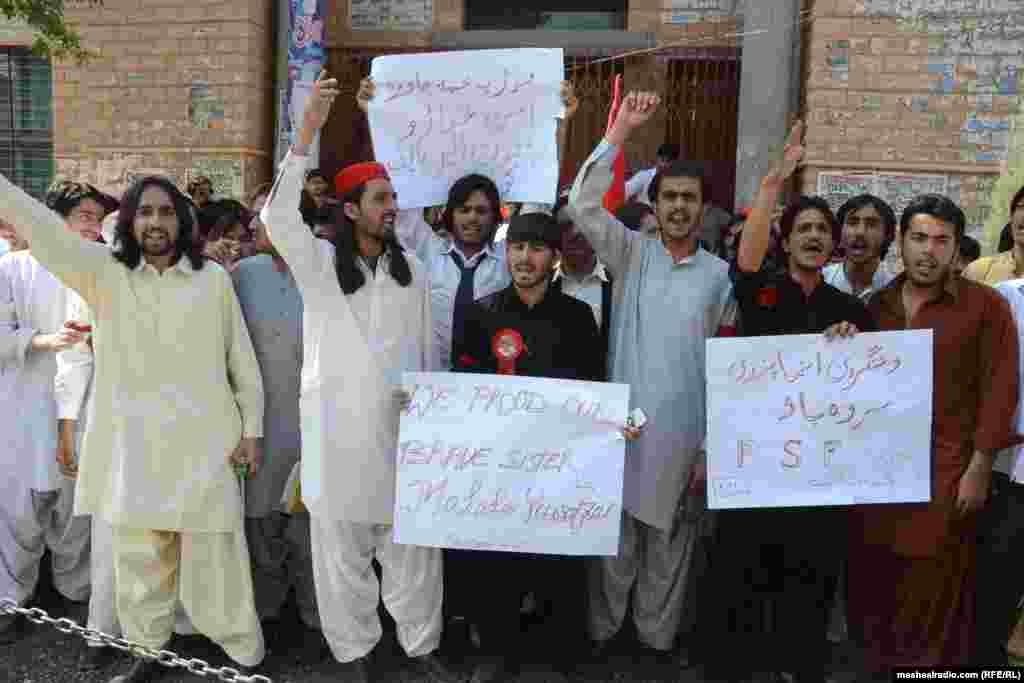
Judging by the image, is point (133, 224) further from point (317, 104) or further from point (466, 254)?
point (466, 254)

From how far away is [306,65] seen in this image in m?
9.13

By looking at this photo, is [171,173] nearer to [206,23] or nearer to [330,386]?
[206,23]

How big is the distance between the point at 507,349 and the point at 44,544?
7.35ft

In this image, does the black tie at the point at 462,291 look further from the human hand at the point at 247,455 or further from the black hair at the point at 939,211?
the black hair at the point at 939,211

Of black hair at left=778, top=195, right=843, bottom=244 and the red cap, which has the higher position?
the red cap

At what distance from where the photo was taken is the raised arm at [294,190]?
3.11 meters

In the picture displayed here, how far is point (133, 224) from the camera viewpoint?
323 cm

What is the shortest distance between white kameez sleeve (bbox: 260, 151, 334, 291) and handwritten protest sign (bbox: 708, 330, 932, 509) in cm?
144

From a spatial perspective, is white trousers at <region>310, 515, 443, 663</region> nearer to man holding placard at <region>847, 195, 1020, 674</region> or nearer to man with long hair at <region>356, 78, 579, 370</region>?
man with long hair at <region>356, 78, 579, 370</region>

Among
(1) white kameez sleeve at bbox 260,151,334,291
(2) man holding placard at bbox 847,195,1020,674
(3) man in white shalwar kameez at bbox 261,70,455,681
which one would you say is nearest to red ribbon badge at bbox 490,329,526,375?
(3) man in white shalwar kameez at bbox 261,70,455,681

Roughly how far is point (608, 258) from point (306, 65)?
21.6ft

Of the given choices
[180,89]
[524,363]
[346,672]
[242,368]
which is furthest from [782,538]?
[180,89]

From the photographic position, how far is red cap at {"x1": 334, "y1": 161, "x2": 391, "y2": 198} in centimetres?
341

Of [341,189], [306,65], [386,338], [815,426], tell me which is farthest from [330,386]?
[306,65]
